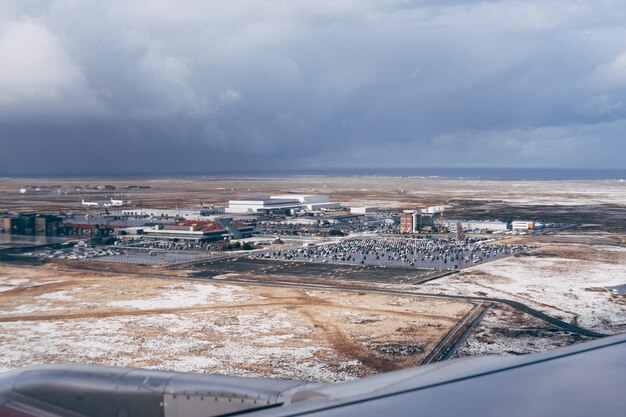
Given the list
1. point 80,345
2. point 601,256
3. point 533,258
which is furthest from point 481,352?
point 601,256

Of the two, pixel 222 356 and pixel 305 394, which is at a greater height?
pixel 305 394

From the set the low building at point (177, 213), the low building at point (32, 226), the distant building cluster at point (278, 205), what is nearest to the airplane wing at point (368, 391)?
the low building at point (32, 226)

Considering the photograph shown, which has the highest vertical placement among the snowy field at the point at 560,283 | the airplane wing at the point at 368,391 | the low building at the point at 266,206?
the airplane wing at the point at 368,391

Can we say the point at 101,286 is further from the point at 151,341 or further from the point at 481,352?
the point at 481,352

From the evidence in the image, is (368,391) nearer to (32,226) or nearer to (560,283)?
(560,283)

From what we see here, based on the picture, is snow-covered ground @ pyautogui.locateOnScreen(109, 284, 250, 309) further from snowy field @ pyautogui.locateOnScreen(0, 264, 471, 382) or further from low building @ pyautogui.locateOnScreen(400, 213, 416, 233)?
low building @ pyautogui.locateOnScreen(400, 213, 416, 233)

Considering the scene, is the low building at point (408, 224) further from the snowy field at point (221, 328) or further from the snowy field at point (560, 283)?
the snowy field at point (221, 328)

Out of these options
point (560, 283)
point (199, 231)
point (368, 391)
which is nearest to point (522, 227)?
point (560, 283)

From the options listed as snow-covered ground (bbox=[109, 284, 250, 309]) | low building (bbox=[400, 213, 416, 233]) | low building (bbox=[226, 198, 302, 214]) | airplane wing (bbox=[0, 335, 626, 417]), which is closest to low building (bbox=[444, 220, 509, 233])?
low building (bbox=[400, 213, 416, 233])
